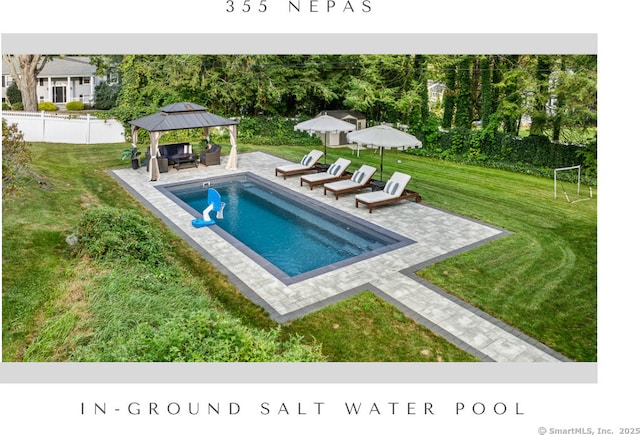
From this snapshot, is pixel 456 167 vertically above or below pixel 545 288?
above

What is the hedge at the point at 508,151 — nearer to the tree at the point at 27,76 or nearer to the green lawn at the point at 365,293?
the green lawn at the point at 365,293

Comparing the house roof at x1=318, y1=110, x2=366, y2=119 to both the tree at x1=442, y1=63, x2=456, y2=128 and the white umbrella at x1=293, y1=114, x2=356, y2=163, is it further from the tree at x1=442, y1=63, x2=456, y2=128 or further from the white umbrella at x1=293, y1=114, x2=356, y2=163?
the white umbrella at x1=293, y1=114, x2=356, y2=163

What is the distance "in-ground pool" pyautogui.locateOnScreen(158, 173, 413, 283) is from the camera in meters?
10.6

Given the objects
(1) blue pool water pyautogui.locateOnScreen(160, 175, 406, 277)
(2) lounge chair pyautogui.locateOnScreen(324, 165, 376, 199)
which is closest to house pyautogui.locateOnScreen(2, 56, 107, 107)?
(1) blue pool water pyautogui.locateOnScreen(160, 175, 406, 277)

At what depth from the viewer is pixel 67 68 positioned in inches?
1532

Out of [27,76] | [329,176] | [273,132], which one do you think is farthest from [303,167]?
[27,76]

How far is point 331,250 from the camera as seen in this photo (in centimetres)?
1142

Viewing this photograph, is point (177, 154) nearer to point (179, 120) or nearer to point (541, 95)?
point (179, 120)

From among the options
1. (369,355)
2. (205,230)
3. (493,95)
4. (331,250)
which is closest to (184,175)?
(205,230)

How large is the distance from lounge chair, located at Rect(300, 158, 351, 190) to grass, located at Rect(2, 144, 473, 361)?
641 centimetres

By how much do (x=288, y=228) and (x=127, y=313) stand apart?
6229mm

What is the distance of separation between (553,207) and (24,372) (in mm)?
14000

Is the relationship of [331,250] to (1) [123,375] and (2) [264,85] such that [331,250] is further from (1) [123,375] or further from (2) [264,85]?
(2) [264,85]

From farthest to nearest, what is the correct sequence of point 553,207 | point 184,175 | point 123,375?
point 184,175 < point 553,207 < point 123,375
